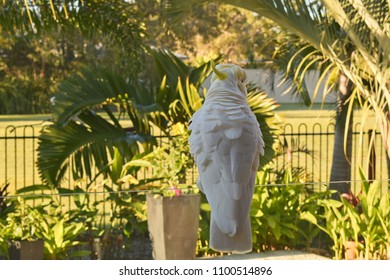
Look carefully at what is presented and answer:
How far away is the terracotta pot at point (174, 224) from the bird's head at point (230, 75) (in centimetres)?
254

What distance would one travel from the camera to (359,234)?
654 centimetres

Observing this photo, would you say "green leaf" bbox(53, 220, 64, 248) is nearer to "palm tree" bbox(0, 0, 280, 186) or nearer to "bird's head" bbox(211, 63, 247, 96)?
"palm tree" bbox(0, 0, 280, 186)

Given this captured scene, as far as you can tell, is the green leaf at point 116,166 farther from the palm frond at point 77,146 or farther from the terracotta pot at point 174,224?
the terracotta pot at point 174,224

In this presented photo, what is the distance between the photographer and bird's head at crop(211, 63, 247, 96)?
3414 millimetres

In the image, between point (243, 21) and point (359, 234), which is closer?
point (359, 234)

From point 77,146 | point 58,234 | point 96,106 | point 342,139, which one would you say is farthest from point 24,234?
point 342,139

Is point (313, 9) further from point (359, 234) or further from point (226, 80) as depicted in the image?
point (226, 80)

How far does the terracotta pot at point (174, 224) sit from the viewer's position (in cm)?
594

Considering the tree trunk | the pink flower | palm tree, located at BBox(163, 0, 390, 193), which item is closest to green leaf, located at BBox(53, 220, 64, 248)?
the pink flower

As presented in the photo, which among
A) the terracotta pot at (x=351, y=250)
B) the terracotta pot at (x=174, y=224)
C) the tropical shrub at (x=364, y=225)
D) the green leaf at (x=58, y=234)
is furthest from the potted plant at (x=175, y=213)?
the terracotta pot at (x=351, y=250)

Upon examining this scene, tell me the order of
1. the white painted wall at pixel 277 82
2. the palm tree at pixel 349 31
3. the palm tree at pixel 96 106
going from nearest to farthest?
the palm tree at pixel 349 31 < the palm tree at pixel 96 106 < the white painted wall at pixel 277 82

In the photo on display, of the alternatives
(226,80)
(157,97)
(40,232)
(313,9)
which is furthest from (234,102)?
(157,97)

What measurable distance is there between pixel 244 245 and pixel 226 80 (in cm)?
78

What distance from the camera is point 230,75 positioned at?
3.43 meters
